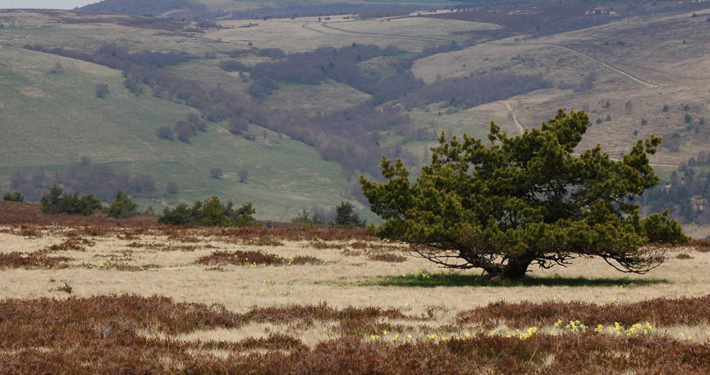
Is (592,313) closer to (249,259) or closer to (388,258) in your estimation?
(388,258)

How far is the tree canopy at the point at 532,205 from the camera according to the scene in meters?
22.4

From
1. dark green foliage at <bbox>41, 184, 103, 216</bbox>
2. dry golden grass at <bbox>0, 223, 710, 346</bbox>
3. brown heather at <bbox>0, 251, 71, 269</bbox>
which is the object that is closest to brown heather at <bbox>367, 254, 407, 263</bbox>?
dry golden grass at <bbox>0, 223, 710, 346</bbox>

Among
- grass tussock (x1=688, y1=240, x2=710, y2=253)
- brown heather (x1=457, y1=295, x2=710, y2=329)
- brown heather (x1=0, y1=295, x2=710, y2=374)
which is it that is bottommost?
grass tussock (x1=688, y1=240, x2=710, y2=253)

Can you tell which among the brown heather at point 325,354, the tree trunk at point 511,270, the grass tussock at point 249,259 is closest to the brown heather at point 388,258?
the grass tussock at point 249,259

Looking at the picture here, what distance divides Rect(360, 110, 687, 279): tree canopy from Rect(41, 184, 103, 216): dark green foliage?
164 ft

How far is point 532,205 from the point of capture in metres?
24.2

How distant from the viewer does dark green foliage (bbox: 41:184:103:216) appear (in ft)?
220

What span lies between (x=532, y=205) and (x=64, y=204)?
183ft

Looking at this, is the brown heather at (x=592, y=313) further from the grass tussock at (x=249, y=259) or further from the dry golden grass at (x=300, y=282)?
the grass tussock at (x=249, y=259)

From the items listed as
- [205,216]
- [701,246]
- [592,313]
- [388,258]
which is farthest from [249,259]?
[205,216]

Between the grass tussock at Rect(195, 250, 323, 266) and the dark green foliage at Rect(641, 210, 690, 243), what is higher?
the dark green foliage at Rect(641, 210, 690, 243)

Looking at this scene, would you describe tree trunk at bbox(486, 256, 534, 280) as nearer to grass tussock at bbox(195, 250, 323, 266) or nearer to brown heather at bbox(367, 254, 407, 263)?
brown heather at bbox(367, 254, 407, 263)

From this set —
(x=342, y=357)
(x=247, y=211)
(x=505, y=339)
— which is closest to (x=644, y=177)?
(x=505, y=339)

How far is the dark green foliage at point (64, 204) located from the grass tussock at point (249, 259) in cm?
4090
